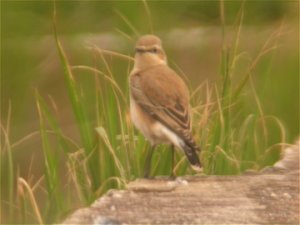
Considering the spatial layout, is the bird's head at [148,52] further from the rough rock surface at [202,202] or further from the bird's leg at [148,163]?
the rough rock surface at [202,202]

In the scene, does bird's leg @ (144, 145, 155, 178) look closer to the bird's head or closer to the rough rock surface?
the rough rock surface

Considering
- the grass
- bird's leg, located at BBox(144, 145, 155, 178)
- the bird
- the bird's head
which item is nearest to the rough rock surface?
bird's leg, located at BBox(144, 145, 155, 178)

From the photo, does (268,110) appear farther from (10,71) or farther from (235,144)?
(10,71)

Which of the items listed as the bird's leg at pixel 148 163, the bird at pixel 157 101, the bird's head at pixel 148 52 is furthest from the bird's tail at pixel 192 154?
the bird's head at pixel 148 52

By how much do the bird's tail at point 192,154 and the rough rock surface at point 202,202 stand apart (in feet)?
0.34

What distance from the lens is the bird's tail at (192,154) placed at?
5156 millimetres

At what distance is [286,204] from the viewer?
5113 mm

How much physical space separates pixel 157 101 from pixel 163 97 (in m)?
0.03

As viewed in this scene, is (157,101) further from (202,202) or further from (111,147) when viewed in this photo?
(202,202)

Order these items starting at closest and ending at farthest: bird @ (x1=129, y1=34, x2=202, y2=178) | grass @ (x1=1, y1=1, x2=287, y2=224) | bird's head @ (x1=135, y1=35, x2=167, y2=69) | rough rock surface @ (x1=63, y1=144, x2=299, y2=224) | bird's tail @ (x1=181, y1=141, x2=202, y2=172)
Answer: rough rock surface @ (x1=63, y1=144, x2=299, y2=224) → bird's tail @ (x1=181, y1=141, x2=202, y2=172) → bird @ (x1=129, y1=34, x2=202, y2=178) → bird's head @ (x1=135, y1=35, x2=167, y2=69) → grass @ (x1=1, y1=1, x2=287, y2=224)

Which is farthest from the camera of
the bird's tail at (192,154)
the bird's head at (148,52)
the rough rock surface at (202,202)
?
the bird's head at (148,52)

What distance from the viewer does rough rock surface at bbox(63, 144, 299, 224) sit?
490 centimetres

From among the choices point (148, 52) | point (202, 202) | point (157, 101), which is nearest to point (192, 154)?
point (202, 202)

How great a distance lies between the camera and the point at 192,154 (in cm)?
518
